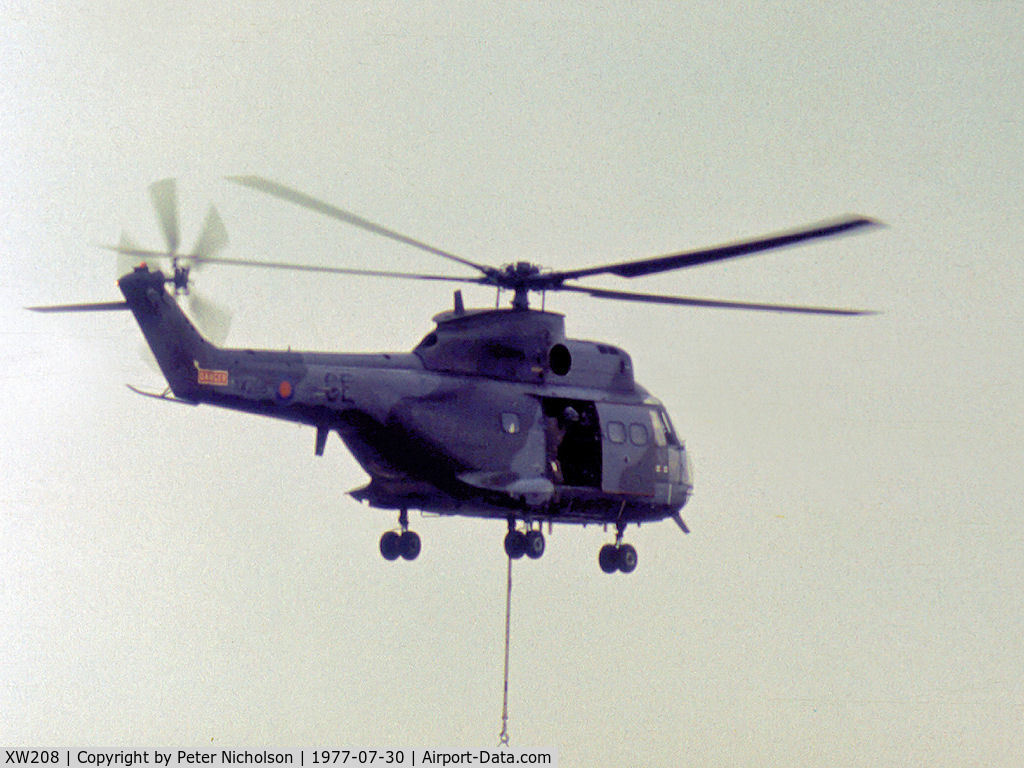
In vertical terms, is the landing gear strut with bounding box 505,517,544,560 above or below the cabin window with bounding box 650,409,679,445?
below

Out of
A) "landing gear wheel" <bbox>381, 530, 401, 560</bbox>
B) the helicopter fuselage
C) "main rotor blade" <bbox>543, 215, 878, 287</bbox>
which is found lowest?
"landing gear wheel" <bbox>381, 530, 401, 560</bbox>

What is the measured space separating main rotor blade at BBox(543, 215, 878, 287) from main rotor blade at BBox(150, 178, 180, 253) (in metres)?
7.80

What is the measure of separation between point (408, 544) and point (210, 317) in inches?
274

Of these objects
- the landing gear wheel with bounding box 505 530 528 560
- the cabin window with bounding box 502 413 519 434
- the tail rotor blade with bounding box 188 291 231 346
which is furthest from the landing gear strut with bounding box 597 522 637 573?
the tail rotor blade with bounding box 188 291 231 346

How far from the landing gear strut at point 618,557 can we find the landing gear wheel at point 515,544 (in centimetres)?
288

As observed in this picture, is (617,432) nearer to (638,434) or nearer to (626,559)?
(638,434)

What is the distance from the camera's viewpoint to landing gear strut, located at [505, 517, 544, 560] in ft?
105

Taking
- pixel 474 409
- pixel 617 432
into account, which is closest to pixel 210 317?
pixel 474 409

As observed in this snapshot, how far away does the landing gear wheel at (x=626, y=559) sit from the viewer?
3400 centimetres

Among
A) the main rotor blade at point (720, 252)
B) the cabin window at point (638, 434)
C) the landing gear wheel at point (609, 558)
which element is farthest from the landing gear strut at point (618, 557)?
the main rotor blade at point (720, 252)

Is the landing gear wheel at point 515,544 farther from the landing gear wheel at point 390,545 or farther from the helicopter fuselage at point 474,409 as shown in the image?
the landing gear wheel at point 390,545

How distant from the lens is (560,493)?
31.9m

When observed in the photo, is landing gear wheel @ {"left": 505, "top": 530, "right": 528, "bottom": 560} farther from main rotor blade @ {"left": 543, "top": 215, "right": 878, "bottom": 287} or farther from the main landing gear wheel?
main rotor blade @ {"left": 543, "top": 215, "right": 878, "bottom": 287}

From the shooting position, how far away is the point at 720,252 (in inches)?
1091
